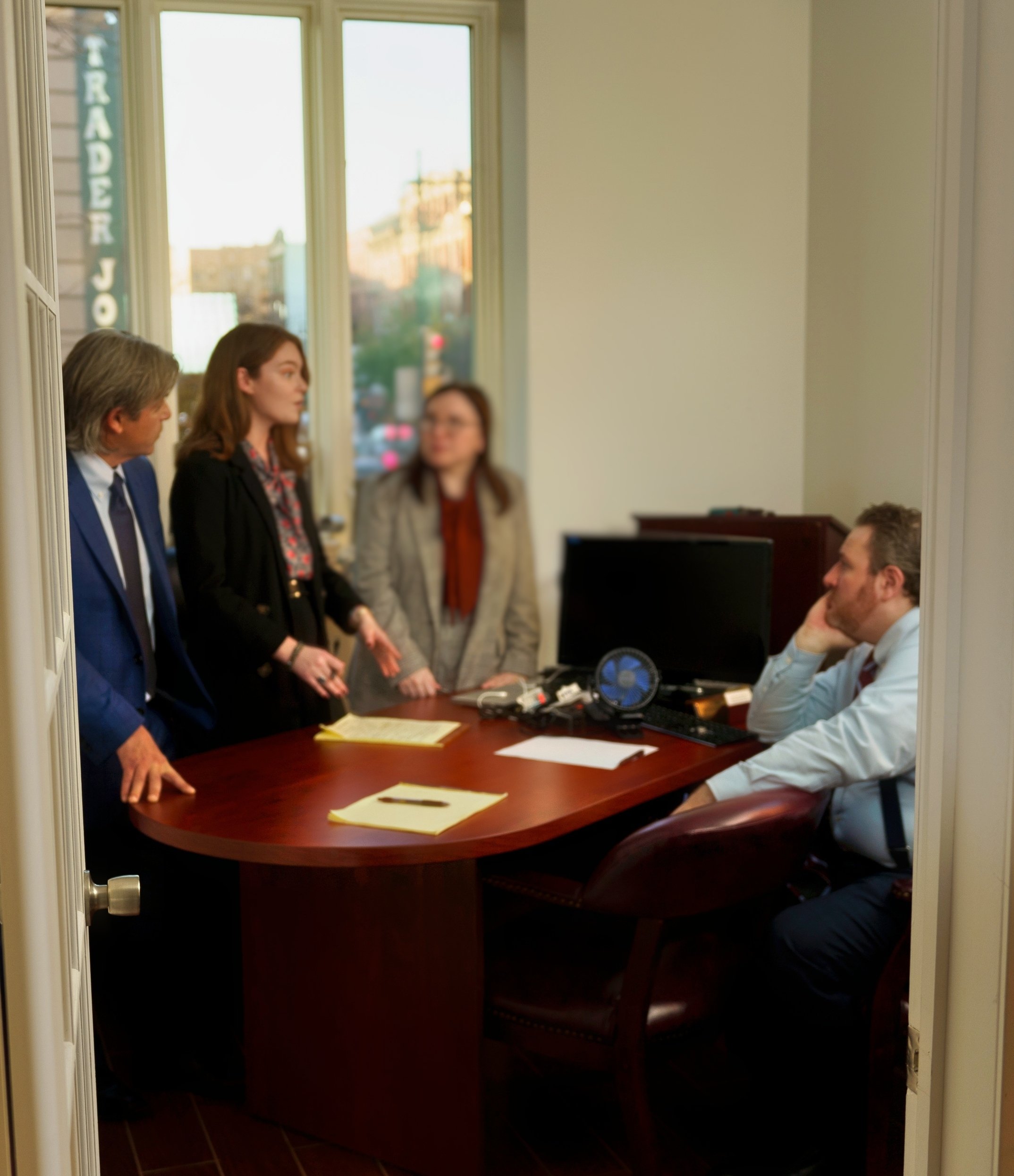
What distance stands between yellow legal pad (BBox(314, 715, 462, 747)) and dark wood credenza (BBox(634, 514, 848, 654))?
1181mm

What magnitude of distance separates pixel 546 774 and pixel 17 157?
1836 millimetres

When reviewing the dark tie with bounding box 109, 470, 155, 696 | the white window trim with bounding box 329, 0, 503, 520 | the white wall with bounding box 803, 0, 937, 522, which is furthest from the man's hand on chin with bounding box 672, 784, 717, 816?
the white window trim with bounding box 329, 0, 503, 520

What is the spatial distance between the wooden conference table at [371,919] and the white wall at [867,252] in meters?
1.68

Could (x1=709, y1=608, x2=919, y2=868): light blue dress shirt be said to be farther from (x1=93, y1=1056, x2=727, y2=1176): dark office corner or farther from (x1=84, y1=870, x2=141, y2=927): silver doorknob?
(x1=84, y1=870, x2=141, y2=927): silver doorknob

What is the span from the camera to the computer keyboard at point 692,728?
9.04 ft

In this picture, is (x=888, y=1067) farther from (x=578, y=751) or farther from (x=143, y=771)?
(x=143, y=771)

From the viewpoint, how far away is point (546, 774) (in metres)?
2.46

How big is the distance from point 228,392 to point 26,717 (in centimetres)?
233

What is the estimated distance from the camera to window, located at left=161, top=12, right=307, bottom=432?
4.25 meters

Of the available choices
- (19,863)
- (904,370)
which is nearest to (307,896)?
(19,863)

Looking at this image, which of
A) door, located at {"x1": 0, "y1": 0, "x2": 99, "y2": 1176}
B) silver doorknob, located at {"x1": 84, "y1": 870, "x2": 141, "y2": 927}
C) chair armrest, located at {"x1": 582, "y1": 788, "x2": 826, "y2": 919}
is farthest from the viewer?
chair armrest, located at {"x1": 582, "y1": 788, "x2": 826, "y2": 919}

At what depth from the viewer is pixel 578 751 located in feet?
8.70

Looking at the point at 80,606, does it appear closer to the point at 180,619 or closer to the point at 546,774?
the point at 180,619

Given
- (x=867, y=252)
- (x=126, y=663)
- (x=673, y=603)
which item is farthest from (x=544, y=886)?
(x=867, y=252)
